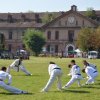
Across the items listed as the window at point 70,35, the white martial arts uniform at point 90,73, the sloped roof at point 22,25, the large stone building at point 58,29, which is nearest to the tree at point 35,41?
the large stone building at point 58,29

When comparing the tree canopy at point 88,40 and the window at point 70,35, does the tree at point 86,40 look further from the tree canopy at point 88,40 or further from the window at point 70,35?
the window at point 70,35

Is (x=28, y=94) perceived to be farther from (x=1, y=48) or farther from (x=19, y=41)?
(x=19, y=41)

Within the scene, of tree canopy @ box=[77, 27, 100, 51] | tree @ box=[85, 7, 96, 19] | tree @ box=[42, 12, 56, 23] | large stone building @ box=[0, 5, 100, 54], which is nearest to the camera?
tree canopy @ box=[77, 27, 100, 51]

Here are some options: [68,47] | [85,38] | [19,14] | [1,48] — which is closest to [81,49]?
[85,38]

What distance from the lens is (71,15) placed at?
409ft

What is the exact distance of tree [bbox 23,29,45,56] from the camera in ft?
370

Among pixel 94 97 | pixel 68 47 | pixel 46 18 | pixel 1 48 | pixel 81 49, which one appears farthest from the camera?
pixel 46 18

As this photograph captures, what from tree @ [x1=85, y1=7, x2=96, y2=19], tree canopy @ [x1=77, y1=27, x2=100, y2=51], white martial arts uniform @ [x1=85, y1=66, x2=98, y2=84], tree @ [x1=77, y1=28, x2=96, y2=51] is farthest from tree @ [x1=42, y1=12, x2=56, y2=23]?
white martial arts uniform @ [x1=85, y1=66, x2=98, y2=84]

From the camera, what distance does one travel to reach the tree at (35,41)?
113 metres

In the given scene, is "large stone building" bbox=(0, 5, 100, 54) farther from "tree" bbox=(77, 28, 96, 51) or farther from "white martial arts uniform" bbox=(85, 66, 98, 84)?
"white martial arts uniform" bbox=(85, 66, 98, 84)

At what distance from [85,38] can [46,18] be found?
25.5m

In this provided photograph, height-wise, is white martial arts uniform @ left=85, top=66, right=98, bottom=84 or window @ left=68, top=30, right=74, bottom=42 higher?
window @ left=68, top=30, right=74, bottom=42

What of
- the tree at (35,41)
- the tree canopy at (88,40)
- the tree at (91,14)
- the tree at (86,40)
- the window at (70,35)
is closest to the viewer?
A: the tree at (86,40)

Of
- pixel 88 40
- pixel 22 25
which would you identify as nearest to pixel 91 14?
pixel 22 25
